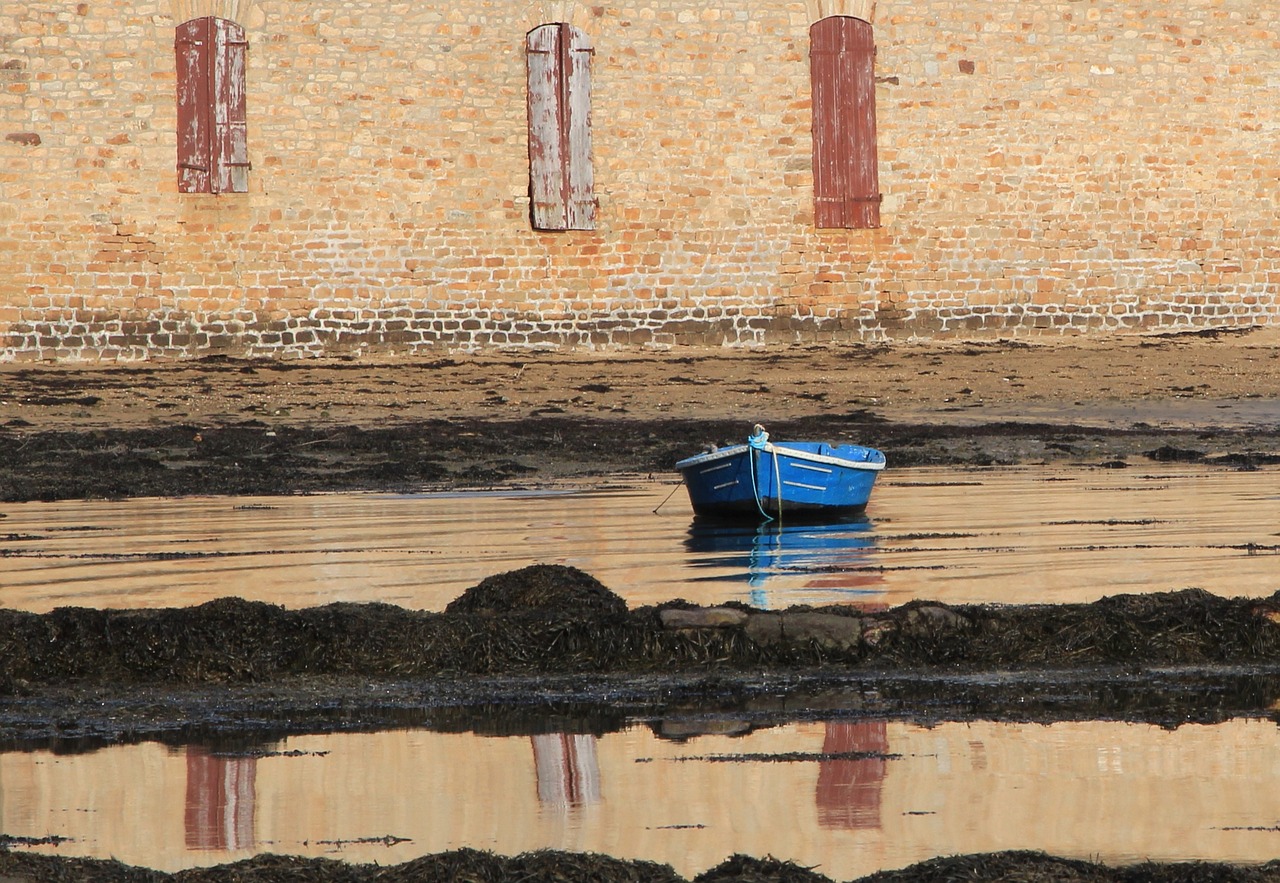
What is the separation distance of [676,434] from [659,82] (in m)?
6.12

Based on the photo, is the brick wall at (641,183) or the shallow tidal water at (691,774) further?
the brick wall at (641,183)

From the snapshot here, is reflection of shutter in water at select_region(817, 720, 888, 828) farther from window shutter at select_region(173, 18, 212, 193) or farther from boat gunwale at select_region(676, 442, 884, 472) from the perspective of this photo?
window shutter at select_region(173, 18, 212, 193)

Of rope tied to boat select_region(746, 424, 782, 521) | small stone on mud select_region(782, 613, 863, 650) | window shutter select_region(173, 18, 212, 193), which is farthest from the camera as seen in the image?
window shutter select_region(173, 18, 212, 193)

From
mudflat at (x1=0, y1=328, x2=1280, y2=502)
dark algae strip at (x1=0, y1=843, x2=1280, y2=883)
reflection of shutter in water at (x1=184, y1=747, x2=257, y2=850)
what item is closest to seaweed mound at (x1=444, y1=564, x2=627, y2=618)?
reflection of shutter in water at (x1=184, y1=747, x2=257, y2=850)

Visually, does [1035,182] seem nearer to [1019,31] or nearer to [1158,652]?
[1019,31]

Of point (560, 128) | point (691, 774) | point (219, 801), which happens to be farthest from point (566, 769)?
point (560, 128)

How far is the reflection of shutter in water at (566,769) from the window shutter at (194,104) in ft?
54.0

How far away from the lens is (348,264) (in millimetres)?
23578

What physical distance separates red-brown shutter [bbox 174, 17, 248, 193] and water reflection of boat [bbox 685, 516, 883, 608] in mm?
10426

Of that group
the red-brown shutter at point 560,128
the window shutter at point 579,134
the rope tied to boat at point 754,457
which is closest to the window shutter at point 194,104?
the red-brown shutter at point 560,128

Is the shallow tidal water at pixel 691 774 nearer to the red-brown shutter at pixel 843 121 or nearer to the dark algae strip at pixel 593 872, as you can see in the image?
the dark algae strip at pixel 593 872

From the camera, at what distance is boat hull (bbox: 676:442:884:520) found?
1438 centimetres

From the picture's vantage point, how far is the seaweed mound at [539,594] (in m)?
9.52

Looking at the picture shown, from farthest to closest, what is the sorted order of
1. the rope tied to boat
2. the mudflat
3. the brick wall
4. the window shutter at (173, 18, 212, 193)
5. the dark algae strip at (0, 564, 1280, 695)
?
the brick wall
the window shutter at (173, 18, 212, 193)
the mudflat
the rope tied to boat
the dark algae strip at (0, 564, 1280, 695)
